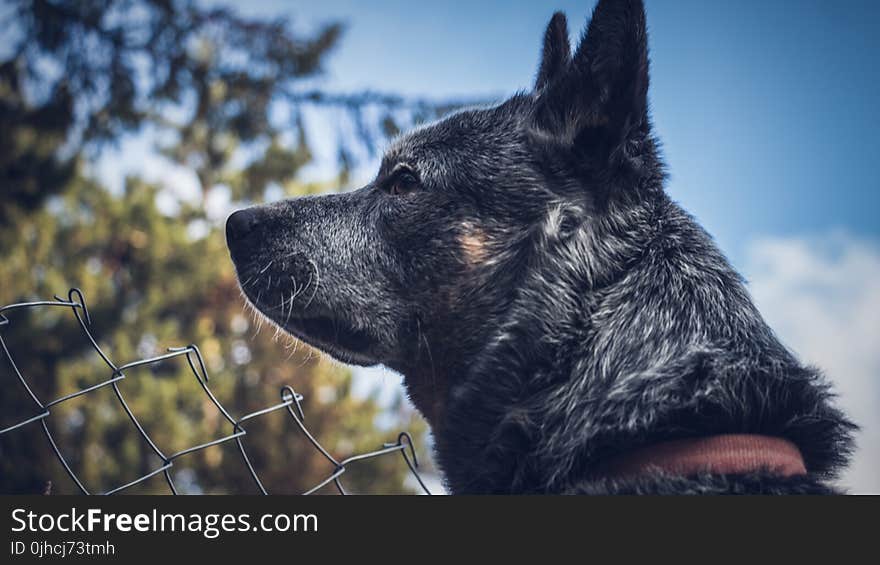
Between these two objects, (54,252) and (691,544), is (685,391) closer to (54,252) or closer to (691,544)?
(691,544)

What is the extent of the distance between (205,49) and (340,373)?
4.46 m

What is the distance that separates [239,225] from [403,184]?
2.10 feet

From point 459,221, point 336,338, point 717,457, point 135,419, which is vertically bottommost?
point 717,457

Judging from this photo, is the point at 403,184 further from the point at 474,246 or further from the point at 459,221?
the point at 474,246

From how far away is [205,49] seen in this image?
8.62 m

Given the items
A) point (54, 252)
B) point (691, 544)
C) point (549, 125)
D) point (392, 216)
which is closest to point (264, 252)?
point (392, 216)

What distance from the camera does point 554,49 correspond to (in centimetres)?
318

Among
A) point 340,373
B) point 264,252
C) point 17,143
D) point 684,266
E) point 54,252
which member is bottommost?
point 684,266

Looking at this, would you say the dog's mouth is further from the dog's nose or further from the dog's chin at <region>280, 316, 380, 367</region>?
the dog's nose

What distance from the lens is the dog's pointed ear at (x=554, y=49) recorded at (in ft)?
10.3

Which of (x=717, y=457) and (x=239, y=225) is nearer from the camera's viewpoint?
(x=717, y=457)

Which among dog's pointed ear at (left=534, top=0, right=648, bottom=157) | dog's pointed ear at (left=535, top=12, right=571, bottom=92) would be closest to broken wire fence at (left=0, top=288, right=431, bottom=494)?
dog's pointed ear at (left=534, top=0, right=648, bottom=157)

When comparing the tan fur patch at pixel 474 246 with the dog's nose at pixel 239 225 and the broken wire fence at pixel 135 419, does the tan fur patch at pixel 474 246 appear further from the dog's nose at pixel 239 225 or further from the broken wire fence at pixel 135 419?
the dog's nose at pixel 239 225

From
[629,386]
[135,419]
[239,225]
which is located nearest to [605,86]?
[629,386]
